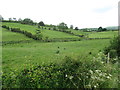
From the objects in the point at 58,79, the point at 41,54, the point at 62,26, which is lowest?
the point at 41,54

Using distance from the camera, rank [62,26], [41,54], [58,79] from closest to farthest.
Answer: [58,79] < [41,54] < [62,26]

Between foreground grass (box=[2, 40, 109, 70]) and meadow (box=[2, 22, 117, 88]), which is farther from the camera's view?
foreground grass (box=[2, 40, 109, 70])

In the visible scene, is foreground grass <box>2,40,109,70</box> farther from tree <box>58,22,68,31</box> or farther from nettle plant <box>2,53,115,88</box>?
tree <box>58,22,68,31</box>

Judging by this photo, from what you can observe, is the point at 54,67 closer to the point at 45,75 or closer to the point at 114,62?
the point at 45,75

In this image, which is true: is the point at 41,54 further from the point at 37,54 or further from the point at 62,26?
the point at 62,26

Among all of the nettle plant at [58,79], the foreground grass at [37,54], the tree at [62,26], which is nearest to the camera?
the nettle plant at [58,79]

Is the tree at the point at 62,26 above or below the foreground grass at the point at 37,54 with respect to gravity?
above

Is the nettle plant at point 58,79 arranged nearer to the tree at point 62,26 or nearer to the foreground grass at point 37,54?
the foreground grass at point 37,54

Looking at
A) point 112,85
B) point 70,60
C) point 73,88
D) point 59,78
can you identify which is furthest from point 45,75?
point 112,85

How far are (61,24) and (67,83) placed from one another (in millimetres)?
80391

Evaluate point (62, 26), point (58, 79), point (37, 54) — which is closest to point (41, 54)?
point (37, 54)

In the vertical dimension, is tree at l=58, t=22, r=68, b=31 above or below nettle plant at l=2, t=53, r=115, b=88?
above

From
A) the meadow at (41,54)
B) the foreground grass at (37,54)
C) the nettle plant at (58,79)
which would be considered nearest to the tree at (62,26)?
the meadow at (41,54)

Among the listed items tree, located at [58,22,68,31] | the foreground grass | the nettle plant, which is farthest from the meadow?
tree, located at [58,22,68,31]
